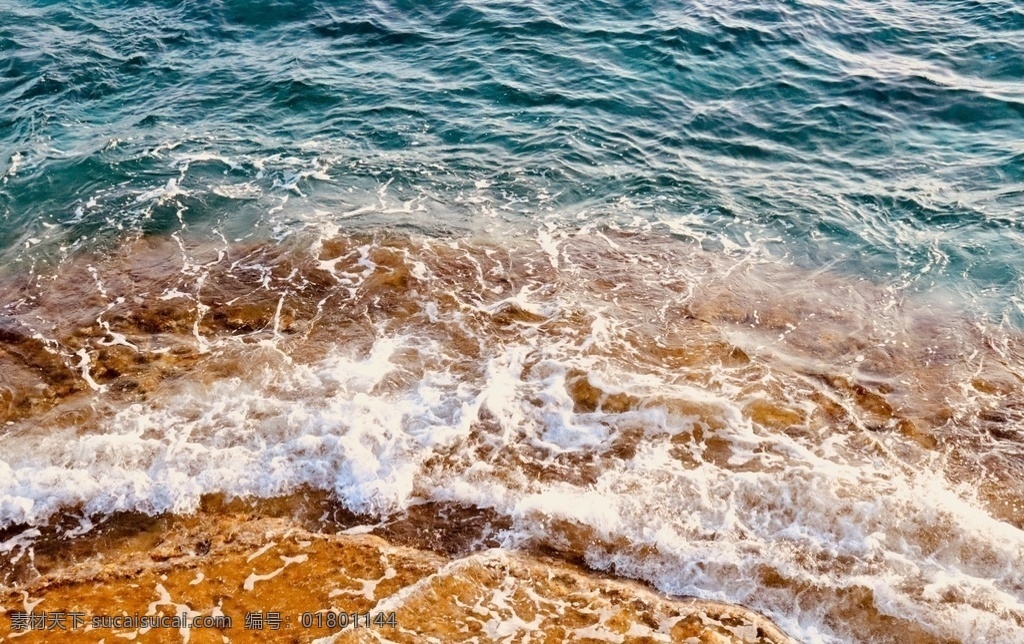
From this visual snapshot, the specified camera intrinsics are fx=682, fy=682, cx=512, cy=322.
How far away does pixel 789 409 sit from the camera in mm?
9148

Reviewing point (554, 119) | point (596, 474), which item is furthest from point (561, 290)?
point (554, 119)

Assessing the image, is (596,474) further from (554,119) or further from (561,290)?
(554,119)

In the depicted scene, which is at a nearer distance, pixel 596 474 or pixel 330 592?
pixel 330 592

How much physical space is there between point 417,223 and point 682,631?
8918mm

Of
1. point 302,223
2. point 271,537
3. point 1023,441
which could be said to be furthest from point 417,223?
point 1023,441

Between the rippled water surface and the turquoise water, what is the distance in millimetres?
103

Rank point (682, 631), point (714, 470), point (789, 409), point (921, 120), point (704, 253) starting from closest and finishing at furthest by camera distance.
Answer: point (682, 631)
point (714, 470)
point (789, 409)
point (704, 253)
point (921, 120)

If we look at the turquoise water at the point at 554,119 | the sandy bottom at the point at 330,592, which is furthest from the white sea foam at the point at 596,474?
the turquoise water at the point at 554,119

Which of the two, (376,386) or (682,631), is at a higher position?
(376,386)

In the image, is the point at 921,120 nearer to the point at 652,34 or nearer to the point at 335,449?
the point at 652,34

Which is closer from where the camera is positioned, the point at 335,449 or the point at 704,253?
the point at 335,449

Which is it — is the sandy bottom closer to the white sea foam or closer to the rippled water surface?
the white sea foam

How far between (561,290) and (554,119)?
22.6 ft

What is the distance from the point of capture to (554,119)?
16.8 m
